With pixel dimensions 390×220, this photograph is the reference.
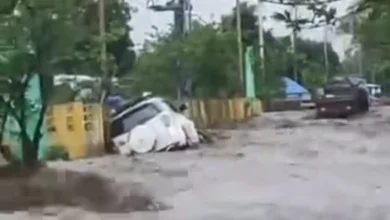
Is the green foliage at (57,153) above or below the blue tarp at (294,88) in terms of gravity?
above

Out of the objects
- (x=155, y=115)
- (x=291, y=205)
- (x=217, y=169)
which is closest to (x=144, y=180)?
(x=217, y=169)

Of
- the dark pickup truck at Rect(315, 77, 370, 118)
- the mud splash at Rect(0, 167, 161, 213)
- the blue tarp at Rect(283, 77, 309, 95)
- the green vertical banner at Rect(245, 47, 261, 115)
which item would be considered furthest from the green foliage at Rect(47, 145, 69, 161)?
the blue tarp at Rect(283, 77, 309, 95)

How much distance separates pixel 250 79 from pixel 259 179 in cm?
3403

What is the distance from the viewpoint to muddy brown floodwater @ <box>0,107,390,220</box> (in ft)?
42.0

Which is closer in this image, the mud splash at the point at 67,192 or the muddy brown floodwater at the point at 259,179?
the muddy brown floodwater at the point at 259,179

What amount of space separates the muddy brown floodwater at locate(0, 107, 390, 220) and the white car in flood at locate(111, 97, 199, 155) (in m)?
0.84

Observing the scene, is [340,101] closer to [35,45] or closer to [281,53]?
[281,53]

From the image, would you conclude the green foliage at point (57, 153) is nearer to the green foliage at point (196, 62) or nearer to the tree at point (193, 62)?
the green foliage at point (196, 62)

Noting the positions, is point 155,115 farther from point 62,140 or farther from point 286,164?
point 286,164

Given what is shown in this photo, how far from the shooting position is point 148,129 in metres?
25.6

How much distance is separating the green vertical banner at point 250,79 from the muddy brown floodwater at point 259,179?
18.2m

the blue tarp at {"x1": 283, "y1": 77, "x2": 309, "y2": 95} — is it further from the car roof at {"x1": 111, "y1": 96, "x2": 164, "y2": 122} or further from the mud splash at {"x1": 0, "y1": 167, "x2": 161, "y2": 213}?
the mud splash at {"x1": 0, "y1": 167, "x2": 161, "y2": 213}

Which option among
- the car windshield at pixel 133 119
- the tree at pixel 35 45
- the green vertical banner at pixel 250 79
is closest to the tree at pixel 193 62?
the green vertical banner at pixel 250 79

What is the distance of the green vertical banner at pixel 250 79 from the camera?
49394 mm
